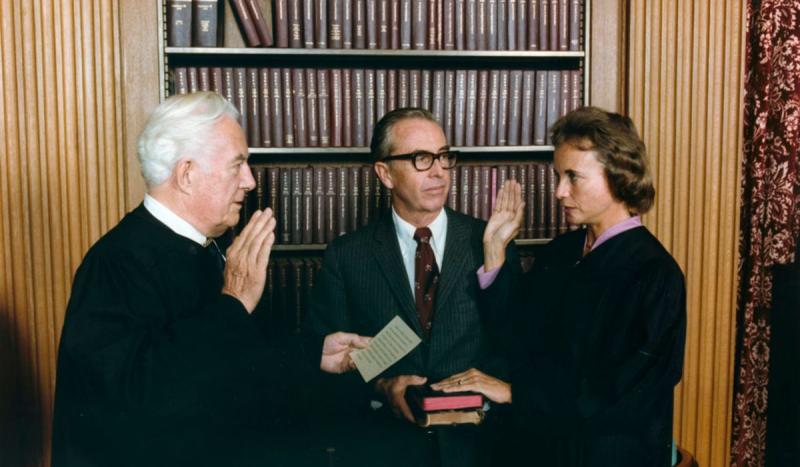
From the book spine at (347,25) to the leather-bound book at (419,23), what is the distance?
23 cm

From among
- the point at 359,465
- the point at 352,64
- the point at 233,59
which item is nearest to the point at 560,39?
the point at 352,64

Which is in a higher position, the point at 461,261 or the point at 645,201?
the point at 645,201

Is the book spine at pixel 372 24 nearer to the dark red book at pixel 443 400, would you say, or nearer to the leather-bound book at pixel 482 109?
the leather-bound book at pixel 482 109

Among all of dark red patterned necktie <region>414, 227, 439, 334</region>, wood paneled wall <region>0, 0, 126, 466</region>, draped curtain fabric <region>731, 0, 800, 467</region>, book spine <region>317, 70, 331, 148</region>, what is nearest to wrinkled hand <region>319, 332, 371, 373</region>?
dark red patterned necktie <region>414, 227, 439, 334</region>

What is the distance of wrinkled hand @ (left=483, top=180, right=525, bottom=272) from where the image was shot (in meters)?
2.18

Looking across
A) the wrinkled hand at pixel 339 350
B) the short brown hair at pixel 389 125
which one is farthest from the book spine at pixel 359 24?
the wrinkled hand at pixel 339 350

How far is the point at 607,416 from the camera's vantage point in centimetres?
182

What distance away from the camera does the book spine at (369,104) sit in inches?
111

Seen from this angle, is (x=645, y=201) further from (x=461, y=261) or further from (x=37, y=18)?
(x=37, y=18)

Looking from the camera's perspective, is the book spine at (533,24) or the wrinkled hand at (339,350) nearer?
the wrinkled hand at (339,350)

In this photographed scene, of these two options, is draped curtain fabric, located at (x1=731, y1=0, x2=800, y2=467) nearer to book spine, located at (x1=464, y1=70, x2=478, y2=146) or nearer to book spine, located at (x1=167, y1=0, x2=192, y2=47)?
book spine, located at (x1=464, y1=70, x2=478, y2=146)

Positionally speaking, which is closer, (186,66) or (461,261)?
(461,261)

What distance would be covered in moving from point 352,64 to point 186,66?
0.64m

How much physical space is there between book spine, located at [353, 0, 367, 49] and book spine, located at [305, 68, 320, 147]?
0.63ft
